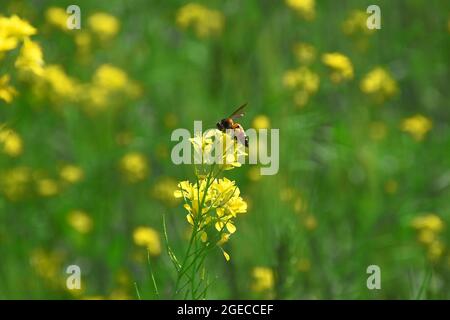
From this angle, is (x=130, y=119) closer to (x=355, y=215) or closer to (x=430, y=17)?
(x=355, y=215)

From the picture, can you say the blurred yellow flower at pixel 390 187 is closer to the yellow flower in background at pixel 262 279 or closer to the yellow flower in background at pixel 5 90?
the yellow flower in background at pixel 262 279

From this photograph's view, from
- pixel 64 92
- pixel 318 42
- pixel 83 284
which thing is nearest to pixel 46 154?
pixel 64 92

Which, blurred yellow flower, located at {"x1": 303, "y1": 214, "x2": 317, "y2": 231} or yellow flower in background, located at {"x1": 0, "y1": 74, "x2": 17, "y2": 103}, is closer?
yellow flower in background, located at {"x1": 0, "y1": 74, "x2": 17, "y2": 103}

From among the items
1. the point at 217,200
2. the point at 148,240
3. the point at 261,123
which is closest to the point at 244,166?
the point at 261,123

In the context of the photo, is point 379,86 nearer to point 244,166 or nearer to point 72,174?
point 244,166

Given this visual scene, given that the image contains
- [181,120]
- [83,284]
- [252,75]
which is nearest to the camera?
[83,284]

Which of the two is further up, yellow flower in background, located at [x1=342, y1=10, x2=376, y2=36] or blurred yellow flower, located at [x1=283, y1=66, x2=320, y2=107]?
yellow flower in background, located at [x1=342, y1=10, x2=376, y2=36]

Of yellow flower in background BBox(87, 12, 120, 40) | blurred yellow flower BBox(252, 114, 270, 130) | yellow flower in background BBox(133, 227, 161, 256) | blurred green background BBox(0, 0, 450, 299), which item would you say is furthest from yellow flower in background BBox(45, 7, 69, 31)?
yellow flower in background BBox(133, 227, 161, 256)

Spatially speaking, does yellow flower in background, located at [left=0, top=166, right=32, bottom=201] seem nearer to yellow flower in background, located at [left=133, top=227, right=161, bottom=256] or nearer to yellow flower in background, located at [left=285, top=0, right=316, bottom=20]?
yellow flower in background, located at [left=133, top=227, right=161, bottom=256]
